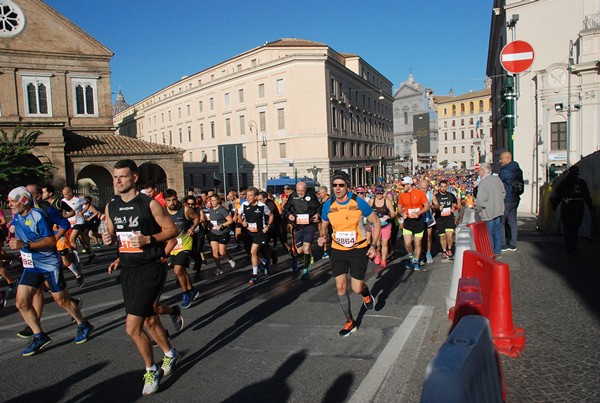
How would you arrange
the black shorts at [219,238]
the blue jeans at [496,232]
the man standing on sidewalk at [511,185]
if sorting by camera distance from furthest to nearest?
the black shorts at [219,238]
the man standing on sidewalk at [511,185]
the blue jeans at [496,232]

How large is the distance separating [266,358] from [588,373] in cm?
298

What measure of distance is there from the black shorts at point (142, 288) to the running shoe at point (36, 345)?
1849 mm

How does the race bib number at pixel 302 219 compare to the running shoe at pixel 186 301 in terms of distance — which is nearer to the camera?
the running shoe at pixel 186 301

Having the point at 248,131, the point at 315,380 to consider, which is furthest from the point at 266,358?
the point at 248,131

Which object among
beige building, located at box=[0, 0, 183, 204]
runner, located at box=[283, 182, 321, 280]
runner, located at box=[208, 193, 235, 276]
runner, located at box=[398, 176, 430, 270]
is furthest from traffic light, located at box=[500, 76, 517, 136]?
beige building, located at box=[0, 0, 183, 204]

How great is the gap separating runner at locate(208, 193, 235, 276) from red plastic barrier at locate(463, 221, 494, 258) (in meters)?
5.39

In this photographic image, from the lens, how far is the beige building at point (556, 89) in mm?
28969

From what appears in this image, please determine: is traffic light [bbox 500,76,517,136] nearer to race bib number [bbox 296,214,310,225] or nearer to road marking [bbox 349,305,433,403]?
race bib number [bbox 296,214,310,225]

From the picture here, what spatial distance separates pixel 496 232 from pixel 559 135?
1039 inches

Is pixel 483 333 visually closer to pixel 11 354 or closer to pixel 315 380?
pixel 315 380

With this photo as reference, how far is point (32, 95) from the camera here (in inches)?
1181

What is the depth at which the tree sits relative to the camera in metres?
21.9

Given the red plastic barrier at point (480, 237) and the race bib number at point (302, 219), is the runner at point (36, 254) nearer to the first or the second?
the race bib number at point (302, 219)

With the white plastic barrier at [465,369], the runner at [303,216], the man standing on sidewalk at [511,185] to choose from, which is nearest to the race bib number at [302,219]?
the runner at [303,216]
